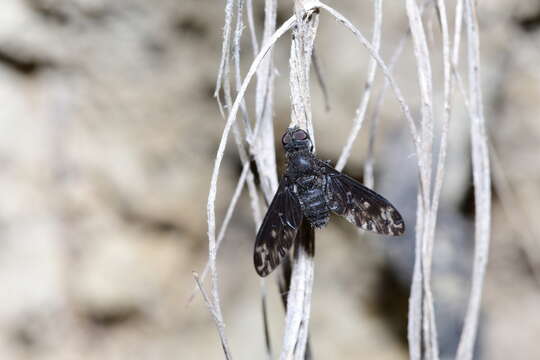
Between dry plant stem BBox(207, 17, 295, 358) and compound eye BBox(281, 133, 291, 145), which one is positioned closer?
dry plant stem BBox(207, 17, 295, 358)

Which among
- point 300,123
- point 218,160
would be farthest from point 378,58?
point 218,160

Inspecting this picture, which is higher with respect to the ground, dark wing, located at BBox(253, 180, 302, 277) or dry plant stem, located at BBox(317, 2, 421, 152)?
dry plant stem, located at BBox(317, 2, 421, 152)

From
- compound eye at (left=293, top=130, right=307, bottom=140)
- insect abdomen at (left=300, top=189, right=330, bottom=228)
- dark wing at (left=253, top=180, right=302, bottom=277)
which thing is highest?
compound eye at (left=293, top=130, right=307, bottom=140)

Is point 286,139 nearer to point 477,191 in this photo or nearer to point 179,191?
point 477,191

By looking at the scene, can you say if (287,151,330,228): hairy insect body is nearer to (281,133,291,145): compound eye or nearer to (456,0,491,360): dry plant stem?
(281,133,291,145): compound eye

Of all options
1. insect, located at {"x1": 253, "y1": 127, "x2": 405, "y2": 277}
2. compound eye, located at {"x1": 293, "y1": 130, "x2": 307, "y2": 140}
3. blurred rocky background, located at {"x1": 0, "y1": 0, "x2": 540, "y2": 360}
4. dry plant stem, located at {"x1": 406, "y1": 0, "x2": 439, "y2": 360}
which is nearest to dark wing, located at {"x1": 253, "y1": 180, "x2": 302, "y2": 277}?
insect, located at {"x1": 253, "y1": 127, "x2": 405, "y2": 277}

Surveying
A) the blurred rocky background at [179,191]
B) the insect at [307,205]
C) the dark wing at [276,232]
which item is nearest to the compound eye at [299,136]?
the insect at [307,205]

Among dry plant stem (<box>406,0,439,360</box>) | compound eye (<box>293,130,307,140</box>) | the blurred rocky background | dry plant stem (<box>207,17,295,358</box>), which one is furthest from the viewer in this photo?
the blurred rocky background

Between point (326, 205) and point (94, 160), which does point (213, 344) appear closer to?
point (94, 160)
